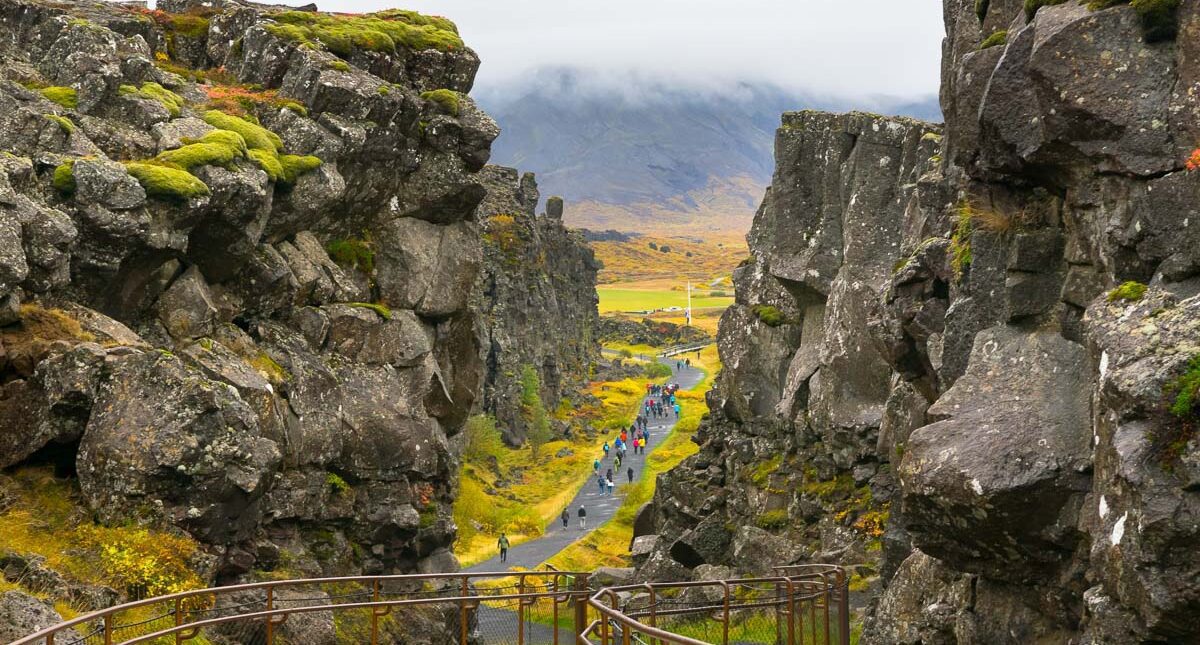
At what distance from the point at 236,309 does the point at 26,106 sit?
26.6 ft

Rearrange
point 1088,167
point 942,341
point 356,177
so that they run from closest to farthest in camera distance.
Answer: point 1088,167 < point 942,341 < point 356,177

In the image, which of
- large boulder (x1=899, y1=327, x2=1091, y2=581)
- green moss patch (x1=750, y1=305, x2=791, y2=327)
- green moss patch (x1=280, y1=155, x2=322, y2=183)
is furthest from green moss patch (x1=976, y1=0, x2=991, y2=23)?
green moss patch (x1=750, y1=305, x2=791, y2=327)

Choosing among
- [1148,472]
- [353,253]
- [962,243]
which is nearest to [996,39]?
[962,243]

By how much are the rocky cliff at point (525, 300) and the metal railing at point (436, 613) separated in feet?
198

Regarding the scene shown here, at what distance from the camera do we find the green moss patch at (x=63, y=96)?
35156 millimetres

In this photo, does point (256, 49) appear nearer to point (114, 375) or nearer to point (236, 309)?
point (236, 309)

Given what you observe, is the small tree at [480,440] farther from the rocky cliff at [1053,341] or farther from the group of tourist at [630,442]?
the rocky cliff at [1053,341]

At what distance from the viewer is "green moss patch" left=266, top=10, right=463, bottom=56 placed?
43.2m

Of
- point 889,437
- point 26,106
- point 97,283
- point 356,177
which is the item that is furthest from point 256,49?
point 889,437

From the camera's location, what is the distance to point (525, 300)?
12712cm

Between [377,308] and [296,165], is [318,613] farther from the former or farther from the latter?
[296,165]

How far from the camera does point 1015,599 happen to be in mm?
22281

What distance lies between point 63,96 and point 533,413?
83.0 m

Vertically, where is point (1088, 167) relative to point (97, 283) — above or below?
above
